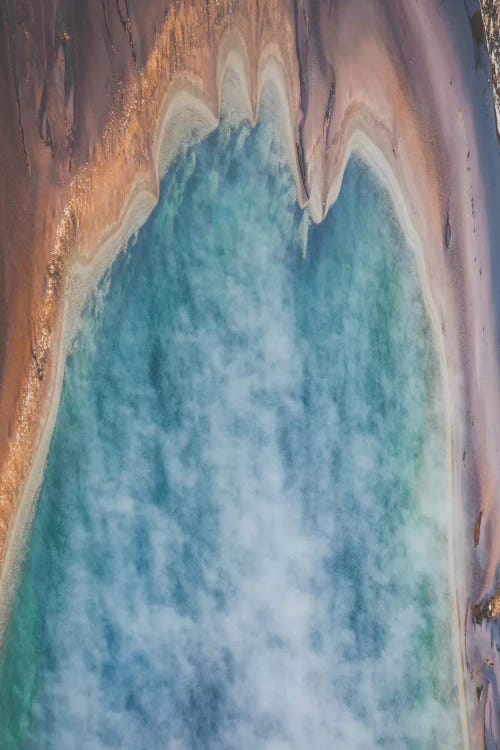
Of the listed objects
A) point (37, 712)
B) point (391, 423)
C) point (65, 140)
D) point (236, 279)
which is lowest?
point (37, 712)

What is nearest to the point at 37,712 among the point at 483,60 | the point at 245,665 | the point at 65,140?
the point at 245,665

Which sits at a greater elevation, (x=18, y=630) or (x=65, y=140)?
(x=65, y=140)

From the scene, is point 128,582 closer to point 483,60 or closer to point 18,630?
point 18,630

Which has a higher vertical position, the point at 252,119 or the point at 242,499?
the point at 252,119
